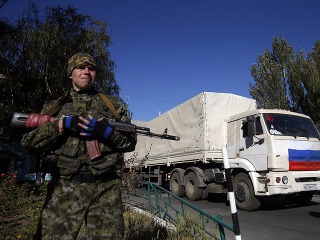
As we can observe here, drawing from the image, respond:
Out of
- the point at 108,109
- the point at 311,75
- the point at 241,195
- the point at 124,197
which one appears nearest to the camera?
the point at 108,109

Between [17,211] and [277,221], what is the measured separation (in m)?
5.78

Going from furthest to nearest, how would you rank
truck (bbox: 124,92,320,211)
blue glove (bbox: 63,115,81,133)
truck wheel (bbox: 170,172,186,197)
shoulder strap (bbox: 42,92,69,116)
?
truck wheel (bbox: 170,172,186,197), truck (bbox: 124,92,320,211), shoulder strap (bbox: 42,92,69,116), blue glove (bbox: 63,115,81,133)

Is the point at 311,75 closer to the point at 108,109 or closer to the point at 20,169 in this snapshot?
the point at 108,109

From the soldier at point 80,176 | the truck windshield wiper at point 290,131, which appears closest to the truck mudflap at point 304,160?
the truck windshield wiper at point 290,131

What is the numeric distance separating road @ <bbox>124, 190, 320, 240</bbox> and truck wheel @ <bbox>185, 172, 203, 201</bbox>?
80 centimetres

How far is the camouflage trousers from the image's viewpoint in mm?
2330

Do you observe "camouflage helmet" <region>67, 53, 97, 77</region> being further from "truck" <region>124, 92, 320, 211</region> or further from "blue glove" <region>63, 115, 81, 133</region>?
"truck" <region>124, 92, 320, 211</region>

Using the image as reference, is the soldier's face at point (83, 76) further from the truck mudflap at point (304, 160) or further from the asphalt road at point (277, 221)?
the truck mudflap at point (304, 160)

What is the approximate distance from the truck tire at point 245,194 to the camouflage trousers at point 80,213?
594 centimetres

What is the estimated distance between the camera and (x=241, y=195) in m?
7.95

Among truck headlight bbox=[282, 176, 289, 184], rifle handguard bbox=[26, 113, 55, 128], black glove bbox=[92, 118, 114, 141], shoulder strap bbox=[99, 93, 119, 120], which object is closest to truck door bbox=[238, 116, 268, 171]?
truck headlight bbox=[282, 176, 289, 184]

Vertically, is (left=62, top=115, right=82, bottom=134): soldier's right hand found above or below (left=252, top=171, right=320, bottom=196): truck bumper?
above

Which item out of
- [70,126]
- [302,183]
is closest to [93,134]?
[70,126]

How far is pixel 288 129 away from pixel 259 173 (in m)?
1.34
